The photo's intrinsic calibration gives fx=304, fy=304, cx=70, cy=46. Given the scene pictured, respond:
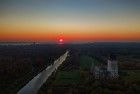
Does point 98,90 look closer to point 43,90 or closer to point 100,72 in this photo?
point 43,90

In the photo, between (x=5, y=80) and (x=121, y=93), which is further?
(x=5, y=80)

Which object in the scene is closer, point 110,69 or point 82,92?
point 82,92

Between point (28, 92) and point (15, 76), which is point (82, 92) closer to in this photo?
point (28, 92)

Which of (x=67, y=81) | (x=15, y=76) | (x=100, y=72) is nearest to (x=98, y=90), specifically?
(x=67, y=81)

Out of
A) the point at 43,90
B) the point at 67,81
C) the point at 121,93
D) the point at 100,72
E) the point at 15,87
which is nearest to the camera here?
the point at 121,93

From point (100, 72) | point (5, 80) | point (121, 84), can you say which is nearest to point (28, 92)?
point (5, 80)

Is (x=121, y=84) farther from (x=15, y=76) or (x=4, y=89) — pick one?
(x=15, y=76)

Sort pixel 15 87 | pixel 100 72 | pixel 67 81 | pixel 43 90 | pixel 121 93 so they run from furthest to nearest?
1. pixel 100 72
2. pixel 67 81
3. pixel 15 87
4. pixel 43 90
5. pixel 121 93

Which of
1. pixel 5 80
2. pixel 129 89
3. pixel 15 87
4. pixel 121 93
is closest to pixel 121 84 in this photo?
pixel 129 89
